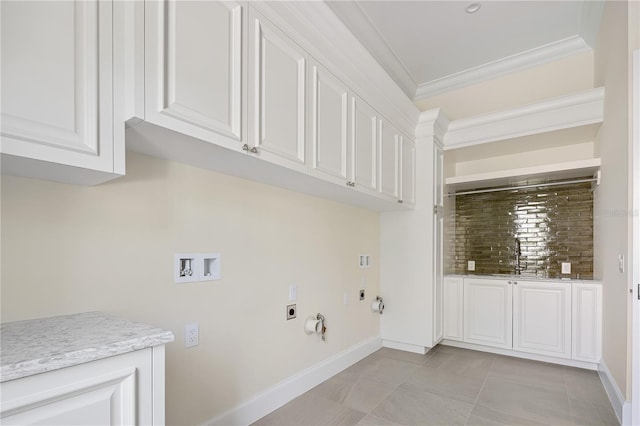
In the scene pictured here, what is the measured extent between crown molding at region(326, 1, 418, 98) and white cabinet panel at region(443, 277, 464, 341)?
2.33 m

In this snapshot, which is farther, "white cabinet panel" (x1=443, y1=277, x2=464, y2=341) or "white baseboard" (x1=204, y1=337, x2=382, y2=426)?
"white cabinet panel" (x1=443, y1=277, x2=464, y2=341)

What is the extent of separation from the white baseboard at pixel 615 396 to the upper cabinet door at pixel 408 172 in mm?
2005

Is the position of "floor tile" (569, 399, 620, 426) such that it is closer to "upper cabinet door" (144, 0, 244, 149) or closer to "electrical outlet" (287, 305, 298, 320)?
"electrical outlet" (287, 305, 298, 320)

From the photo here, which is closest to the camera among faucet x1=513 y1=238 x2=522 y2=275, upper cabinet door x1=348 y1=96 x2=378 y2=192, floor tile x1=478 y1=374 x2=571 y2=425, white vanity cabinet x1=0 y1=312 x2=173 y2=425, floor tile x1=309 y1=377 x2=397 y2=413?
white vanity cabinet x1=0 y1=312 x2=173 y2=425

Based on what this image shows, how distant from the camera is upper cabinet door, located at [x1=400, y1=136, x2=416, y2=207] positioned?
320cm

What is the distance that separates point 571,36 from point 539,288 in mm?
2425

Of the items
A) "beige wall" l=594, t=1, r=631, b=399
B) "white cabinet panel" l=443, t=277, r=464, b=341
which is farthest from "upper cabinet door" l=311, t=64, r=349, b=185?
"white cabinet panel" l=443, t=277, r=464, b=341

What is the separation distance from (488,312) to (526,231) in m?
1.04

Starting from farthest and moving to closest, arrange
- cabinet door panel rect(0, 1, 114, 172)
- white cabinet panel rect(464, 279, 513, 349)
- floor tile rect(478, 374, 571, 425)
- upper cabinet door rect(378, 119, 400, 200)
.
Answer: white cabinet panel rect(464, 279, 513, 349), upper cabinet door rect(378, 119, 400, 200), floor tile rect(478, 374, 571, 425), cabinet door panel rect(0, 1, 114, 172)

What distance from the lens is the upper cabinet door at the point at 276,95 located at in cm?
163

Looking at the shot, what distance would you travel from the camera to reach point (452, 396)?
243cm

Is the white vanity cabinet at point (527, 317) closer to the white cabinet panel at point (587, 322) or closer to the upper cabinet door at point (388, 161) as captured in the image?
the white cabinet panel at point (587, 322)


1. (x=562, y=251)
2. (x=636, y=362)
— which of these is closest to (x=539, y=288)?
(x=562, y=251)

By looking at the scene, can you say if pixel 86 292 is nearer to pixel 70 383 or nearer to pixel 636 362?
pixel 70 383
